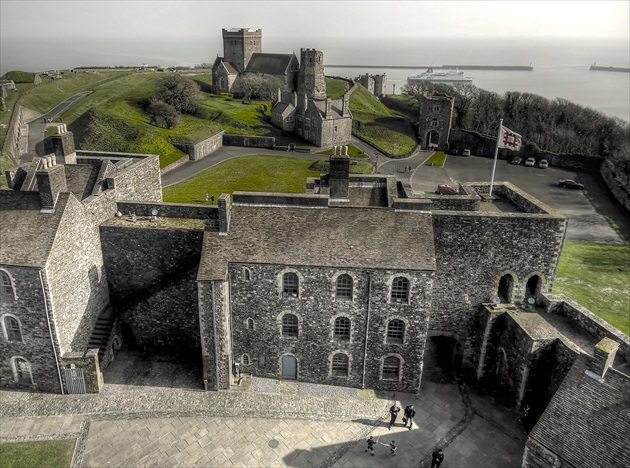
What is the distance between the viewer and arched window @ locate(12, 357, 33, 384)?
25.7 meters

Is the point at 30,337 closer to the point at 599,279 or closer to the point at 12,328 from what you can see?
the point at 12,328

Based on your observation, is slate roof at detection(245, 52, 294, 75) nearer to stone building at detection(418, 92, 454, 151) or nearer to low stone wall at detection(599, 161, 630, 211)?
stone building at detection(418, 92, 454, 151)

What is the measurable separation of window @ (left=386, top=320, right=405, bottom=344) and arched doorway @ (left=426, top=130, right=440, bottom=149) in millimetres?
65051

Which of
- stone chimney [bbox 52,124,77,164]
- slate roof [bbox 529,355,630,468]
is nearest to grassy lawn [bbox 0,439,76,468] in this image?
stone chimney [bbox 52,124,77,164]

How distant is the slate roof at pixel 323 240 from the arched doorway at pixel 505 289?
6.49m

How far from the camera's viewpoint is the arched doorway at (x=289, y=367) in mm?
27359

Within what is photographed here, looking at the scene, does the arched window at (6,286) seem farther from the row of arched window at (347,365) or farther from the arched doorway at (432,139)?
the arched doorway at (432,139)

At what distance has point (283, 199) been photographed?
2617 cm

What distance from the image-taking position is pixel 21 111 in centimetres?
7356

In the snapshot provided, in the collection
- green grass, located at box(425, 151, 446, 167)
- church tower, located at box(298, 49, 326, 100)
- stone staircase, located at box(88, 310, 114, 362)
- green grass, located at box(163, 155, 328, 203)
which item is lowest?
stone staircase, located at box(88, 310, 114, 362)

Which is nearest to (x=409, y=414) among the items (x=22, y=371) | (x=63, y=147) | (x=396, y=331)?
(x=396, y=331)

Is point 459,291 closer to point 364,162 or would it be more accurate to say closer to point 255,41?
point 364,162

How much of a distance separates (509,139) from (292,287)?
61.5ft

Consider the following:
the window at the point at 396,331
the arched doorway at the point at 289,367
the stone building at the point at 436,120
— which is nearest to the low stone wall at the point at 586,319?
the window at the point at 396,331
